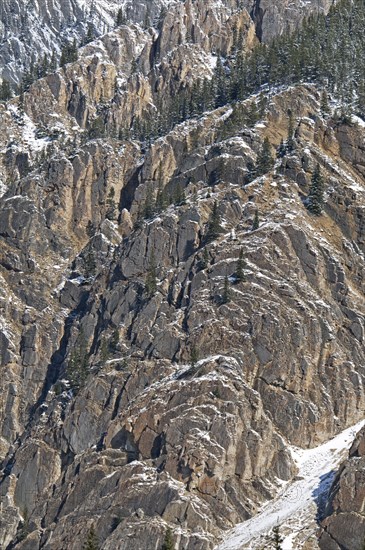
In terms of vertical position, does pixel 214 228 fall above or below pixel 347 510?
above

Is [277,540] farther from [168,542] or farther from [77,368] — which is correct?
[77,368]

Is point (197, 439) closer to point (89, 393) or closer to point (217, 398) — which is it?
point (217, 398)

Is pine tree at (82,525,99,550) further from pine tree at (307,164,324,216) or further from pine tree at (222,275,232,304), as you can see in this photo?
pine tree at (307,164,324,216)

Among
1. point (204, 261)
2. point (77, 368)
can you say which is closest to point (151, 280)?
point (204, 261)

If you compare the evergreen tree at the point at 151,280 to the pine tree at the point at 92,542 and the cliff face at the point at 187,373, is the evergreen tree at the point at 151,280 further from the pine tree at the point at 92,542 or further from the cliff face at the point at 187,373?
the pine tree at the point at 92,542

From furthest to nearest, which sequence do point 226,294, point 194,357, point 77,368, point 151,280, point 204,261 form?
point 151,280 → point 204,261 → point 77,368 → point 226,294 → point 194,357

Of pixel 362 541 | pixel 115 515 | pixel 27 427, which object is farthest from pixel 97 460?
pixel 362 541

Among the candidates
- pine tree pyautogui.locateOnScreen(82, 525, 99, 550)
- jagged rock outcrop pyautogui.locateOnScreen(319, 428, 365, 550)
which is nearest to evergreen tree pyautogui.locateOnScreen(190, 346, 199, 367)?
jagged rock outcrop pyautogui.locateOnScreen(319, 428, 365, 550)
